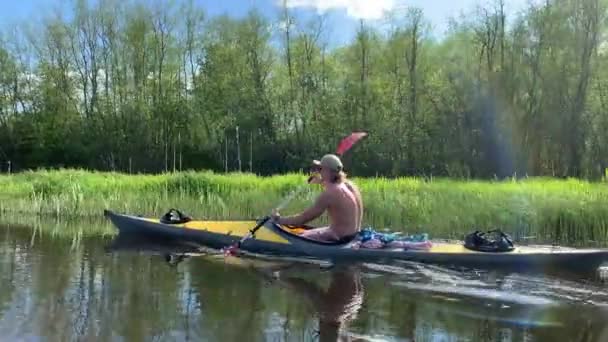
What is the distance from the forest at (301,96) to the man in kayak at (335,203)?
19162mm

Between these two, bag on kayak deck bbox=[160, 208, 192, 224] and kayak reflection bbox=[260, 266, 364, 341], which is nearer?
kayak reflection bbox=[260, 266, 364, 341]

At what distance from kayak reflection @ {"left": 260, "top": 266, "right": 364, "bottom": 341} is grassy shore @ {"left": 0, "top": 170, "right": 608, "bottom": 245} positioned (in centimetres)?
379

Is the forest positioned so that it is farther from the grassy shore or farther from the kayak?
the kayak

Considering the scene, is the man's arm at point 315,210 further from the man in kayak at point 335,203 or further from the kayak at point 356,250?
the kayak at point 356,250

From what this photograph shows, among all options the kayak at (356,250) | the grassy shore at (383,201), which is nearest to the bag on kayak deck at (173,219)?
the kayak at (356,250)

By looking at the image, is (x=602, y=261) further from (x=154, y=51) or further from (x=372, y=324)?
(x=154, y=51)

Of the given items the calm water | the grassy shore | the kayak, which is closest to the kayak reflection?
the calm water

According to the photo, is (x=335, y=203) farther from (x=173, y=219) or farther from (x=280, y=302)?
(x=173, y=219)

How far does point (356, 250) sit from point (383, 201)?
4232mm

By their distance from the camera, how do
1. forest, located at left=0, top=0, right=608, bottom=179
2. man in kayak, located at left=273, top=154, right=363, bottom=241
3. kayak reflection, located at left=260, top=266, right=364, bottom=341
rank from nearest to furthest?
kayak reflection, located at left=260, top=266, right=364, bottom=341 < man in kayak, located at left=273, top=154, right=363, bottom=241 < forest, located at left=0, top=0, right=608, bottom=179

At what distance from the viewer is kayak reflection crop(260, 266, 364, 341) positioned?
6.11m

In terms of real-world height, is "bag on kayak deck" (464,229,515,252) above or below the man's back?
below

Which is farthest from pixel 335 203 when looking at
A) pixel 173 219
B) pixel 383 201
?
pixel 383 201

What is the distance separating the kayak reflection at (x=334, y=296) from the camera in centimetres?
611
